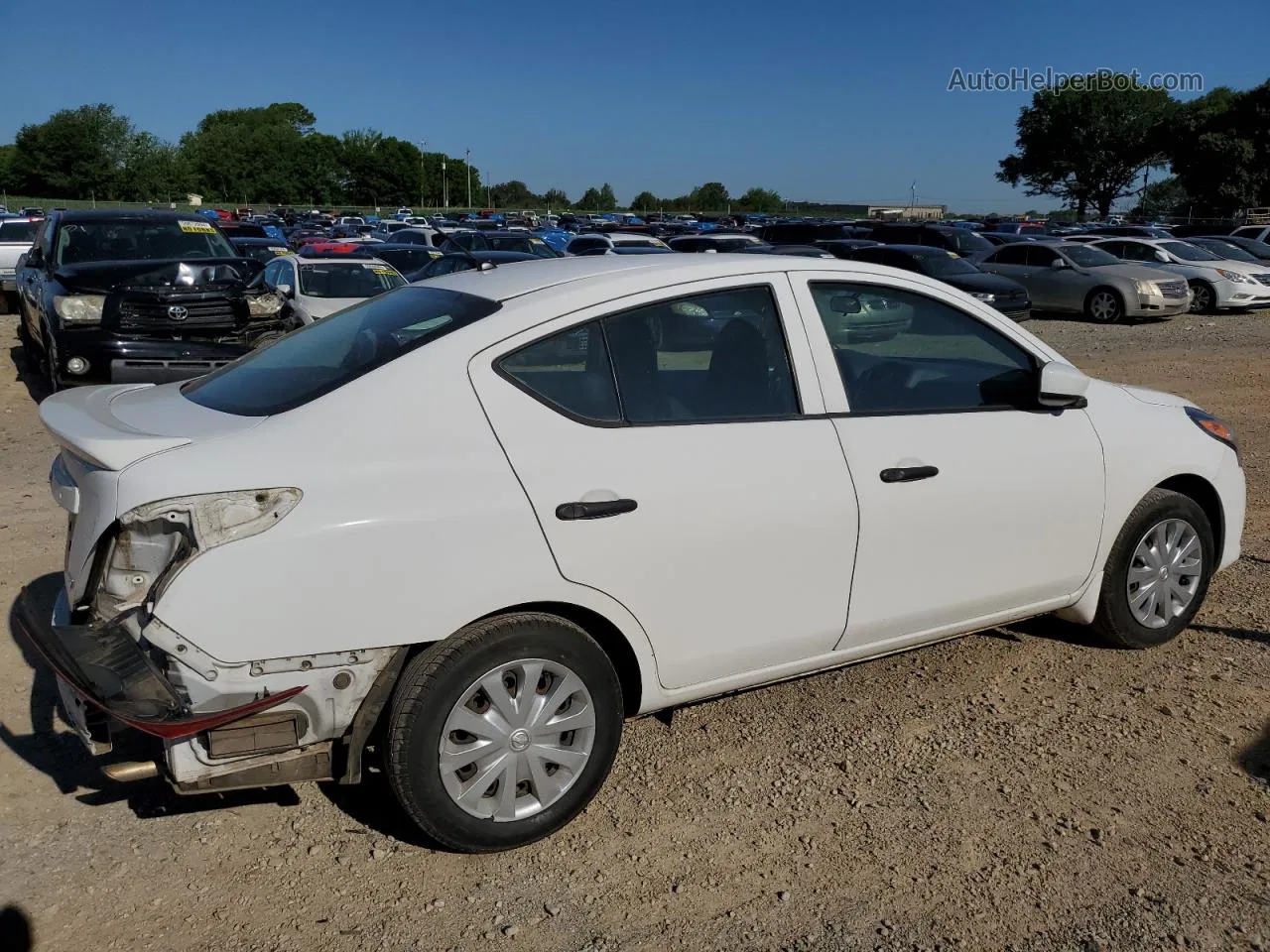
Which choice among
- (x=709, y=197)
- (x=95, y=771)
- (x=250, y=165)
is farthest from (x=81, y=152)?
(x=95, y=771)

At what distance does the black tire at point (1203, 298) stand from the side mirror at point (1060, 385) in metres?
19.7

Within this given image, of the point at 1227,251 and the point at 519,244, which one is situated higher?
the point at 1227,251

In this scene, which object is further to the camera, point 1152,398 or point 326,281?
point 326,281

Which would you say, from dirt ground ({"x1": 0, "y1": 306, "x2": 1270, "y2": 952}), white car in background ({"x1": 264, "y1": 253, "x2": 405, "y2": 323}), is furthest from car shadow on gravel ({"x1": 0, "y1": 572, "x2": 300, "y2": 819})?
white car in background ({"x1": 264, "y1": 253, "x2": 405, "y2": 323})

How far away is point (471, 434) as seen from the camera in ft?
10.2

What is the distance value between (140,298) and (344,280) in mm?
4242

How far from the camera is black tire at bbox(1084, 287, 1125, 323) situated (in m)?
19.6

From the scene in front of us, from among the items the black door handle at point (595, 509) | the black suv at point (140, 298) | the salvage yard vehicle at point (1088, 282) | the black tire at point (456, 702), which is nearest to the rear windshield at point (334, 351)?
the black door handle at point (595, 509)

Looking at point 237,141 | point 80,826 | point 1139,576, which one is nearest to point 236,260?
point 80,826

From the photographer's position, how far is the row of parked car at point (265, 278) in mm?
9695

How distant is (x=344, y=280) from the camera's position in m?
14.0

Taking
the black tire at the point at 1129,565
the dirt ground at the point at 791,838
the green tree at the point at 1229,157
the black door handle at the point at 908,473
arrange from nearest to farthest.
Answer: the dirt ground at the point at 791,838 → the black door handle at the point at 908,473 → the black tire at the point at 1129,565 → the green tree at the point at 1229,157

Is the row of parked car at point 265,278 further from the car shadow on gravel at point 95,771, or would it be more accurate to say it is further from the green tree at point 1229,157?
the green tree at point 1229,157

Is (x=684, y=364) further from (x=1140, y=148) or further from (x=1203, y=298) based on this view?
(x=1140, y=148)
